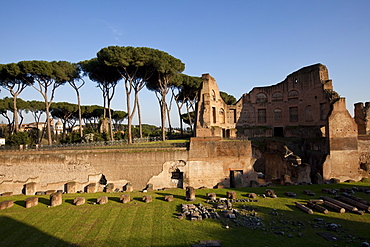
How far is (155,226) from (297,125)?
20611 mm

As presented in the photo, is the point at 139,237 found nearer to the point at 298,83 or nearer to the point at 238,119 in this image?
the point at 238,119

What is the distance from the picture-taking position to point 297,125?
2277 cm

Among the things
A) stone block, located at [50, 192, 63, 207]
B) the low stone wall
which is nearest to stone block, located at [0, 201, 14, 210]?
stone block, located at [50, 192, 63, 207]

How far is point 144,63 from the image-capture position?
62.5 ft

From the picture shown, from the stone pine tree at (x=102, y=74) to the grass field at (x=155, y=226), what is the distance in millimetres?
13765

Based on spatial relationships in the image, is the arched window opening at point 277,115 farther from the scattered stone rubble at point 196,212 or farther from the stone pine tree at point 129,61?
the scattered stone rubble at point 196,212

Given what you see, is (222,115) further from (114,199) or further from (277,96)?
(114,199)

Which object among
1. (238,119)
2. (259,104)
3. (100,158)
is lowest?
(100,158)

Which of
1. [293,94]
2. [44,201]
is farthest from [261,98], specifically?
[44,201]

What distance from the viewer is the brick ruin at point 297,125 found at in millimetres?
14727

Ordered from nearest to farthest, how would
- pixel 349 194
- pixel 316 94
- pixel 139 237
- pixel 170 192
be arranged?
pixel 139 237, pixel 349 194, pixel 170 192, pixel 316 94

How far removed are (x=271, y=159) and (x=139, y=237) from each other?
14.1 m

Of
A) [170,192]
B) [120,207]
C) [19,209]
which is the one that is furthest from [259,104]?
[19,209]

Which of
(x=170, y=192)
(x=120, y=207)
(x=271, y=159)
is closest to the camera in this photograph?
(x=120, y=207)
